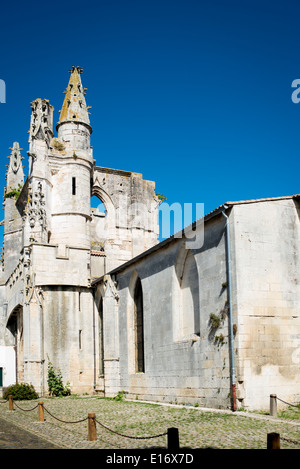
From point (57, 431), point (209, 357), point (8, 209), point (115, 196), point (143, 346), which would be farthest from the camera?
point (8, 209)

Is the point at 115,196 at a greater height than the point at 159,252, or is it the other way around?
the point at 115,196

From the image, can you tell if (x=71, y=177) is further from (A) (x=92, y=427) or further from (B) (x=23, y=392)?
(A) (x=92, y=427)

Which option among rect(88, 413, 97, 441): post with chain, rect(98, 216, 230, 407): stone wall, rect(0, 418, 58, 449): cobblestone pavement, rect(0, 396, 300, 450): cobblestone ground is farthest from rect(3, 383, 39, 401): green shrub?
rect(88, 413, 97, 441): post with chain

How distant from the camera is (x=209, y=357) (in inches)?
695

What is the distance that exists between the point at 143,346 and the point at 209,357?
6410mm

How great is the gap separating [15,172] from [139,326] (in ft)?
80.1

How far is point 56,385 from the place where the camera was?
2658 cm

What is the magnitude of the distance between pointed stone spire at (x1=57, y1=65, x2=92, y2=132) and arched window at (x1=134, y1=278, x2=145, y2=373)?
479 inches

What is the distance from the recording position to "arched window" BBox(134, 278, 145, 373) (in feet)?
78.2

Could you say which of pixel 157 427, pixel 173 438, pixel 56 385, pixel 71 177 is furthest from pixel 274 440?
pixel 71 177

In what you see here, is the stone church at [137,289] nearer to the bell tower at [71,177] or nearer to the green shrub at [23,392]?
the bell tower at [71,177]
